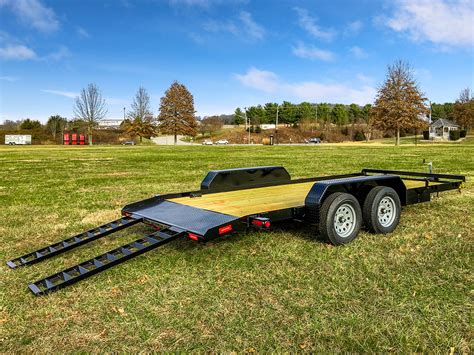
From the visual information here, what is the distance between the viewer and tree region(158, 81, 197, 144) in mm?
70562

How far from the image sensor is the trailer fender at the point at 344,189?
448 cm

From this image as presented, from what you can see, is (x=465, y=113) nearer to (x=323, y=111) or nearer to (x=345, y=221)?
(x=323, y=111)

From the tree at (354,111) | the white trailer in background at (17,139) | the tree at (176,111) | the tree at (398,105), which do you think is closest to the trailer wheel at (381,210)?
the tree at (398,105)

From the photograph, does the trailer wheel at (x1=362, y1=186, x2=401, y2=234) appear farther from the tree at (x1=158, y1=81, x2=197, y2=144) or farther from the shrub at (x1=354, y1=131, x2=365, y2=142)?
the shrub at (x1=354, y1=131, x2=365, y2=142)

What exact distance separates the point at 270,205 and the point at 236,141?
87851mm

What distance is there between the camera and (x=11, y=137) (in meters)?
75.6

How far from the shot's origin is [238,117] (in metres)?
131

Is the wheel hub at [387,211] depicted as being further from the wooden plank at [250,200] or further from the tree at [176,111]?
the tree at [176,111]

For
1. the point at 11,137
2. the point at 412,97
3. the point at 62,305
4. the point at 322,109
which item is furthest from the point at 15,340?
the point at 322,109

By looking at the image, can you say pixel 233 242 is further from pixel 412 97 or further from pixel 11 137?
pixel 11 137

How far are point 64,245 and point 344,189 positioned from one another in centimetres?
338

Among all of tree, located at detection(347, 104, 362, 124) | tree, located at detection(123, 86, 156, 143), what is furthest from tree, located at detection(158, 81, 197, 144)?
tree, located at detection(347, 104, 362, 124)

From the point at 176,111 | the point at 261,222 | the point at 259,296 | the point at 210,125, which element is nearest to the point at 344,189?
the point at 261,222

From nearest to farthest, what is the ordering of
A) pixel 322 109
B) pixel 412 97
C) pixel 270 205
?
pixel 270 205, pixel 412 97, pixel 322 109
